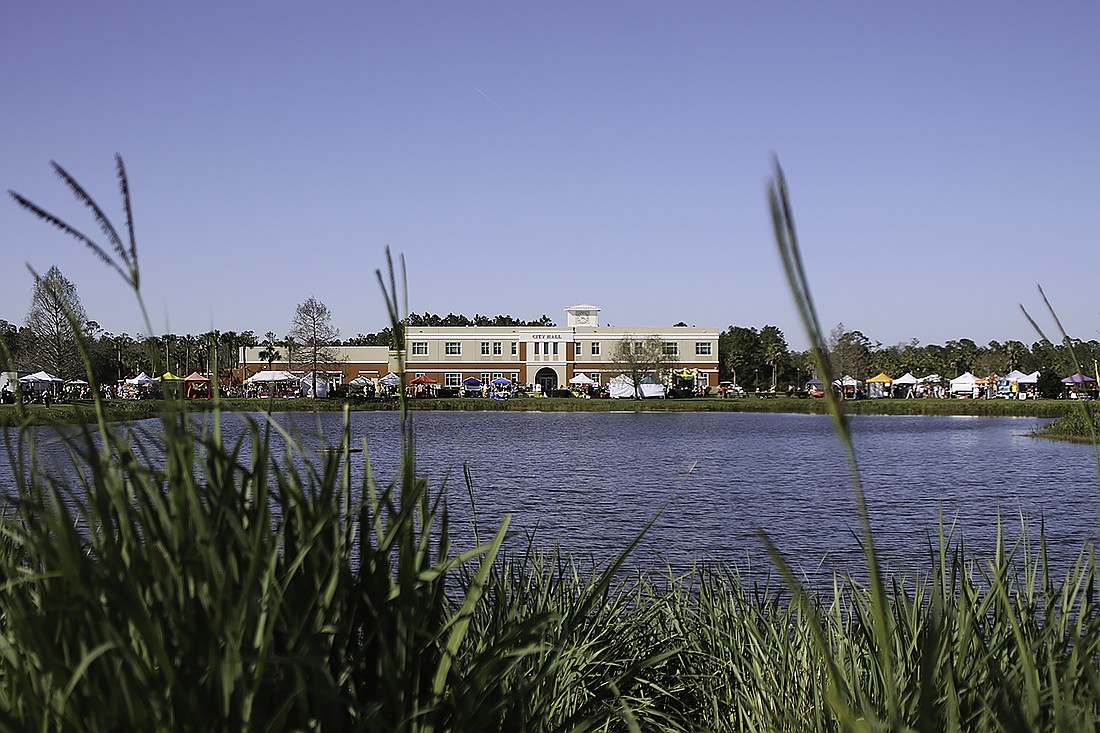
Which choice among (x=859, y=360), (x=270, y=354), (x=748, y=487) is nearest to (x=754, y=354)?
(x=859, y=360)

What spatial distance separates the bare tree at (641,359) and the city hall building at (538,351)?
1.75 m

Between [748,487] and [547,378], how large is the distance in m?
66.6

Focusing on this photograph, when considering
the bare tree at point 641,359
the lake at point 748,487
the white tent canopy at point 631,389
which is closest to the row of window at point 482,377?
the bare tree at point 641,359

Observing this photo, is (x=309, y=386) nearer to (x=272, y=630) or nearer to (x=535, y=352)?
(x=535, y=352)

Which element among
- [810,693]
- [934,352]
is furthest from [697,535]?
[934,352]

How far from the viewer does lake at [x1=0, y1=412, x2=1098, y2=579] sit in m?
12.8

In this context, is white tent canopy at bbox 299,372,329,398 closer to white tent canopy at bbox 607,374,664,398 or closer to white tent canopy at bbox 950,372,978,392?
white tent canopy at bbox 607,374,664,398

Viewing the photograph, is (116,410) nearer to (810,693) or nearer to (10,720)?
(10,720)

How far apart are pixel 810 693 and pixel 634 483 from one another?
18863 mm

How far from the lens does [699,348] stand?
3445 inches

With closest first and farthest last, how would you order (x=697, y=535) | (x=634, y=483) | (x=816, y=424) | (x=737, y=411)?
(x=697, y=535), (x=634, y=483), (x=816, y=424), (x=737, y=411)

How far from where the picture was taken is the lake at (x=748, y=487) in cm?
1284

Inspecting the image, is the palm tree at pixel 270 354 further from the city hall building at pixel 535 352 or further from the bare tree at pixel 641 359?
the bare tree at pixel 641 359

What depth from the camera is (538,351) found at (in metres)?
86.7
